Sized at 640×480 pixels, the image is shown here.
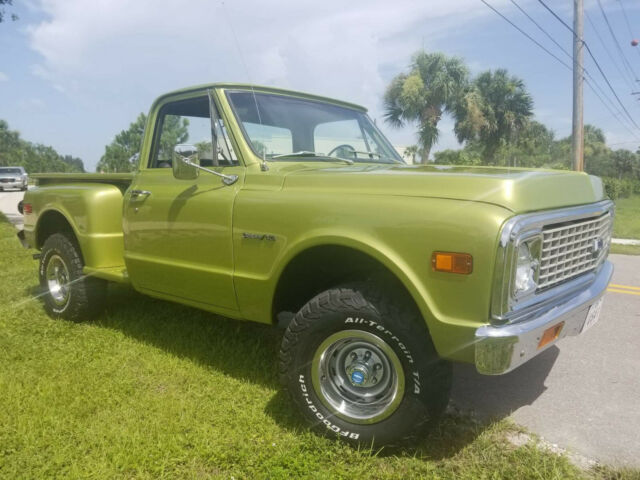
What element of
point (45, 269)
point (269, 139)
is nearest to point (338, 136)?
point (269, 139)

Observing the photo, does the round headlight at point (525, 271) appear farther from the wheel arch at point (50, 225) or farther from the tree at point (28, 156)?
the tree at point (28, 156)

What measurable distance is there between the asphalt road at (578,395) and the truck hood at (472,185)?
4.07ft

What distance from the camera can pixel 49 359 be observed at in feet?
12.9

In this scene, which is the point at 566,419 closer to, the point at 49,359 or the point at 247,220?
the point at 247,220

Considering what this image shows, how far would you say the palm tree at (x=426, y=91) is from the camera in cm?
2816

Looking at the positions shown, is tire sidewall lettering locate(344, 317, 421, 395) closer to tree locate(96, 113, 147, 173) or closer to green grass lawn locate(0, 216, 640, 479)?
green grass lawn locate(0, 216, 640, 479)

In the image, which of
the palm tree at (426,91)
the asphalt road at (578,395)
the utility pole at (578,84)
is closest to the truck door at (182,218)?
the asphalt road at (578,395)

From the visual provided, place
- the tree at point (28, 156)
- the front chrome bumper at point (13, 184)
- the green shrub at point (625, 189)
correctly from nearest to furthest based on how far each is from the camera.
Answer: the front chrome bumper at point (13, 184), the green shrub at point (625, 189), the tree at point (28, 156)

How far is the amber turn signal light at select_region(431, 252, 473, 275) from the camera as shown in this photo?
7.47 feet

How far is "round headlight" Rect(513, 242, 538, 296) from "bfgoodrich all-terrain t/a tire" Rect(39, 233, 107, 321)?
12.0 feet

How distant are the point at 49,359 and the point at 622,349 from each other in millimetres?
4357

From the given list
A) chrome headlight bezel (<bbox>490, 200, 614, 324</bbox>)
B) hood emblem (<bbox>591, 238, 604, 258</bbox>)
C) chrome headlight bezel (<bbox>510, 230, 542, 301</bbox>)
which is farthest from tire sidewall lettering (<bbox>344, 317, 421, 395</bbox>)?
hood emblem (<bbox>591, 238, 604, 258</bbox>)

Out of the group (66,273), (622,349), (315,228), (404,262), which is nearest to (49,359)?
(66,273)

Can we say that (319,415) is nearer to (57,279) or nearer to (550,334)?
(550,334)
